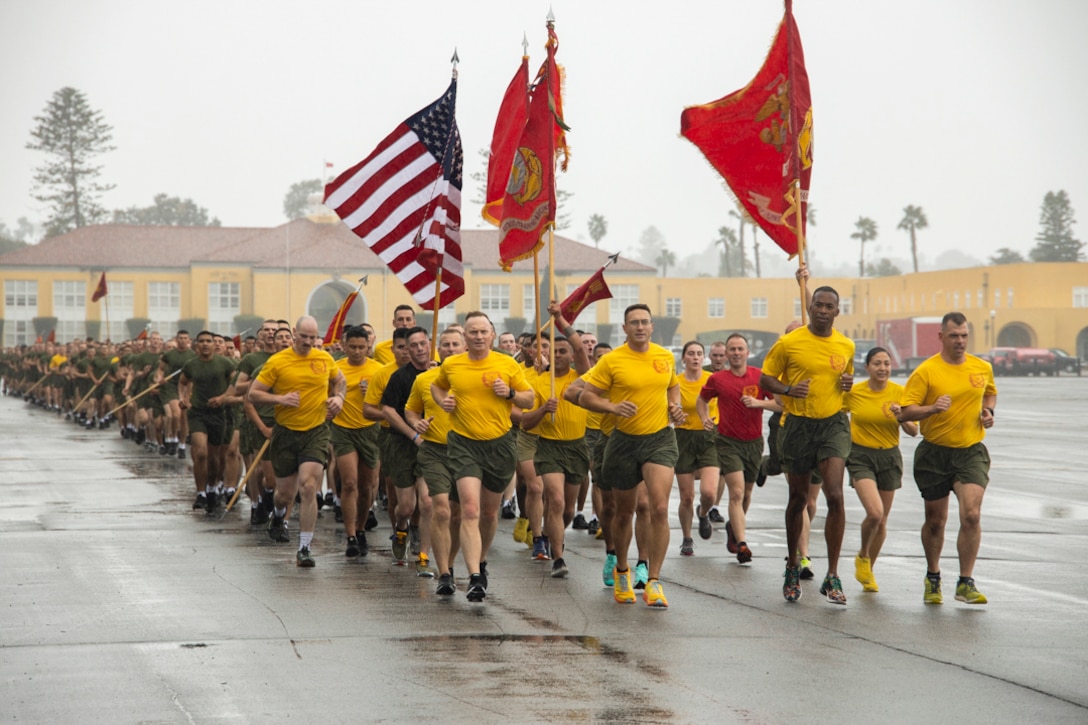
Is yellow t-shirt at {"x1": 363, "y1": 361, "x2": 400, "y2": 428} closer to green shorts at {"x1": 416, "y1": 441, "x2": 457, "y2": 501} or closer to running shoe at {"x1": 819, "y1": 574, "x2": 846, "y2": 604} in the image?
green shorts at {"x1": 416, "y1": 441, "x2": 457, "y2": 501}

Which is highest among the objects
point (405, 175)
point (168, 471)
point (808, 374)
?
point (405, 175)

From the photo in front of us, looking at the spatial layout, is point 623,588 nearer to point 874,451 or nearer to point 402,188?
point 874,451

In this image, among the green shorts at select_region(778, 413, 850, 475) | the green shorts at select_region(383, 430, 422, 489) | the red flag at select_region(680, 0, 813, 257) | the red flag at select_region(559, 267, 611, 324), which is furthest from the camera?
the red flag at select_region(559, 267, 611, 324)

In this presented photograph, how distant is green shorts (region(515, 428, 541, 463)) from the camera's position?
1236cm

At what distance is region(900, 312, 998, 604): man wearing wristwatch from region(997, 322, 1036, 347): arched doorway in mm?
79035

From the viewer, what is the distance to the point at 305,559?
1127cm

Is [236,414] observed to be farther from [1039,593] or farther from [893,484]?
[1039,593]

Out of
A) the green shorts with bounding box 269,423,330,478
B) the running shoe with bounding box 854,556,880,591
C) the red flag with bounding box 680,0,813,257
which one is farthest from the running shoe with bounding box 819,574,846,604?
the green shorts with bounding box 269,423,330,478

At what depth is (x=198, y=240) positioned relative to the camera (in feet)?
298

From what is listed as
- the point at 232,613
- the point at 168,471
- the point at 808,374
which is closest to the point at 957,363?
the point at 808,374

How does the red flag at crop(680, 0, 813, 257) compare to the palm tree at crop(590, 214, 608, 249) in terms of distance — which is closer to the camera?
the red flag at crop(680, 0, 813, 257)

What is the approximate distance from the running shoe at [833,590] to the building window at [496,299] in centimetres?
7839

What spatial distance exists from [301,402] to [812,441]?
4.22 metres

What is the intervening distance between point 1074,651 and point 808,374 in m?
2.66
